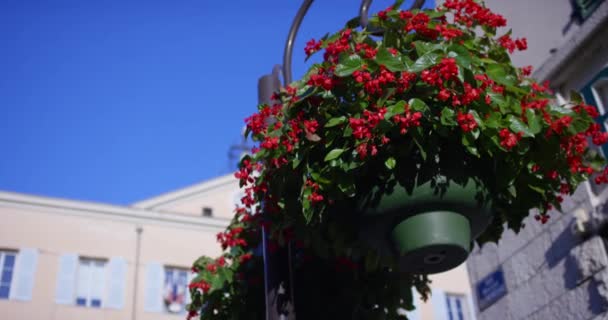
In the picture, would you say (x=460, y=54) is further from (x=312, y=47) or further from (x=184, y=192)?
(x=184, y=192)

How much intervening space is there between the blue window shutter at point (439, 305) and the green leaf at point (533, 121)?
18400mm

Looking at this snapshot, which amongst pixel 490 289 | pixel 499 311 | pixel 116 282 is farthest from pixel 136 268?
pixel 499 311

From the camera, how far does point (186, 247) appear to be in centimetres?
2084

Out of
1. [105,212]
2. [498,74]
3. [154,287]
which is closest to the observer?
[498,74]

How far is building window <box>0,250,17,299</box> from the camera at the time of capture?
1833cm

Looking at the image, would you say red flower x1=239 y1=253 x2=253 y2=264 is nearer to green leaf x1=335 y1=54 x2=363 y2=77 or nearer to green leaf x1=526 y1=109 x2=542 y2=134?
green leaf x1=335 y1=54 x2=363 y2=77

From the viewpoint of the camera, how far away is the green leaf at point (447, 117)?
3066 millimetres

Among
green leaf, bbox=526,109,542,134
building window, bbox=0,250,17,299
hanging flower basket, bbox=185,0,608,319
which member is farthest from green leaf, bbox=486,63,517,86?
building window, bbox=0,250,17,299

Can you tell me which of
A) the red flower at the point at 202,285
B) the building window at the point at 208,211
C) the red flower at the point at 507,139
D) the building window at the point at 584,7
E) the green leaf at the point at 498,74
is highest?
the building window at the point at 208,211

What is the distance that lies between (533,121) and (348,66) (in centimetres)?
83

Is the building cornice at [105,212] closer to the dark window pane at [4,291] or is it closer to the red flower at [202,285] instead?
the dark window pane at [4,291]

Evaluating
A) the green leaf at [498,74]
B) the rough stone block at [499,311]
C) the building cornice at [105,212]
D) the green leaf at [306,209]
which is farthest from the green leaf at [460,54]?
the building cornice at [105,212]

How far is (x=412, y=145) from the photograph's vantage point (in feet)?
10.3

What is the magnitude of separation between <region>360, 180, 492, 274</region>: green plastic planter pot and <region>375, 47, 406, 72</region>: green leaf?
19.7 inches
